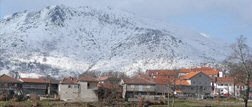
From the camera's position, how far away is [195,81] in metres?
141

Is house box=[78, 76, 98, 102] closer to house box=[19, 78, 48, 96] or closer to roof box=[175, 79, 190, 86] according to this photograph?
house box=[19, 78, 48, 96]

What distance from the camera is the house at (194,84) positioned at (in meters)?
135

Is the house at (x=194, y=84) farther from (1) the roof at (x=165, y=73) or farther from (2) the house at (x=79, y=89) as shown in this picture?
(2) the house at (x=79, y=89)

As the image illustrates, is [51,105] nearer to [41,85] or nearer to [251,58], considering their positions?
[251,58]

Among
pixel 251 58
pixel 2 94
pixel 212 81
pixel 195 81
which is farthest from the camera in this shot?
pixel 212 81

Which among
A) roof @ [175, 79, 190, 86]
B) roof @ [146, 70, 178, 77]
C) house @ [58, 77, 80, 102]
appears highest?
roof @ [146, 70, 178, 77]

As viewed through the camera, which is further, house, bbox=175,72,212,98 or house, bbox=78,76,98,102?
house, bbox=175,72,212,98

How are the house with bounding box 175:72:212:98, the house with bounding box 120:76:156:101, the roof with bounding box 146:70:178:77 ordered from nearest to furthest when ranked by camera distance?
the house with bounding box 120:76:156:101 < the house with bounding box 175:72:212:98 < the roof with bounding box 146:70:178:77

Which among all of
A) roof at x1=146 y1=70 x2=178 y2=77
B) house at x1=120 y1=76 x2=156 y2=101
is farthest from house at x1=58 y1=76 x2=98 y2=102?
roof at x1=146 y1=70 x2=178 y2=77

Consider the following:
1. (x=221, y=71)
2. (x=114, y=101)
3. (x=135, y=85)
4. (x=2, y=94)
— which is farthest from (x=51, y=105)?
(x=221, y=71)

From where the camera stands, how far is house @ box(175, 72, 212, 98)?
135125 mm

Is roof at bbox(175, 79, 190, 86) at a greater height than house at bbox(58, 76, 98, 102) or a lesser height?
greater

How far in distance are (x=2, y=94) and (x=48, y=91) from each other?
30.2m

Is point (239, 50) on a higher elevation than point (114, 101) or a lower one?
higher
